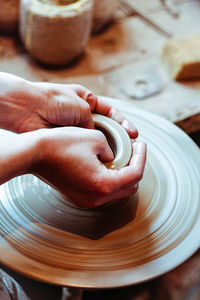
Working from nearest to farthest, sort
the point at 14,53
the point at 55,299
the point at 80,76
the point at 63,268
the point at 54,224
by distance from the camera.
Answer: the point at 63,268
the point at 54,224
the point at 55,299
the point at 80,76
the point at 14,53

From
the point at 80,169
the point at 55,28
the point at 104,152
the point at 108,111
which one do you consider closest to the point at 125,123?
the point at 108,111

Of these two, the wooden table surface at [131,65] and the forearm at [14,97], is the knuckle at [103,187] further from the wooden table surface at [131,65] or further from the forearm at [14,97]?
the wooden table surface at [131,65]

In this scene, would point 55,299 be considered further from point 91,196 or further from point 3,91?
point 3,91

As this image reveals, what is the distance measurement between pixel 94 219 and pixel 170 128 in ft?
1.92

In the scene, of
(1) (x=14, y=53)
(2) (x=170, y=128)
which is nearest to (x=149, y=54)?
(1) (x=14, y=53)

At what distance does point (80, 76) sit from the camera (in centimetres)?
240

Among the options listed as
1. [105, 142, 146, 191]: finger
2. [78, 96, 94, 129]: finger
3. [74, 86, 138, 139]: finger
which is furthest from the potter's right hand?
[74, 86, 138, 139]: finger

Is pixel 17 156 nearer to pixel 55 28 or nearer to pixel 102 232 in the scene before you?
pixel 102 232

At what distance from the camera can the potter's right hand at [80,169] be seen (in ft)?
3.77

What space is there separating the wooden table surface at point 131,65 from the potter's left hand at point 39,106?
70 cm

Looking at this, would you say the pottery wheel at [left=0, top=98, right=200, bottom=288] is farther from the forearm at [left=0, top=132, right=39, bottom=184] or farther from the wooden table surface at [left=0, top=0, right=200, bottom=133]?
the wooden table surface at [left=0, top=0, right=200, bottom=133]

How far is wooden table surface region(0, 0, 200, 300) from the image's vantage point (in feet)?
7.13

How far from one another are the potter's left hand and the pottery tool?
1.07 meters

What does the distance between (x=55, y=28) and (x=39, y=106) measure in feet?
3.73
